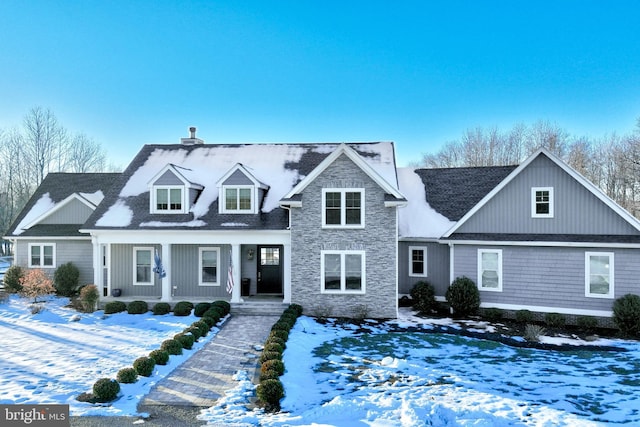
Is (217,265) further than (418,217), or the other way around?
(418,217)

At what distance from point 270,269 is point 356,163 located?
698 cm

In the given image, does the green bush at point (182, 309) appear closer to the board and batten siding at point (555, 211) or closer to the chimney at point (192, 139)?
the chimney at point (192, 139)

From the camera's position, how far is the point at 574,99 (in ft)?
113

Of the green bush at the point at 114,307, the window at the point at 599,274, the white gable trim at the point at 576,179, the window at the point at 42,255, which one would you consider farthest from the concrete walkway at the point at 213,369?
the window at the point at 42,255

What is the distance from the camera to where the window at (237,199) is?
19.5 m

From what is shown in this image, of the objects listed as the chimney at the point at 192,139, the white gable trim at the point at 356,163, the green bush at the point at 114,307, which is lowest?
the green bush at the point at 114,307

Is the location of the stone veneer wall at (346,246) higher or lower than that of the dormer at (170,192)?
lower

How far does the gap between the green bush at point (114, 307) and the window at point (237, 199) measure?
6.34 m

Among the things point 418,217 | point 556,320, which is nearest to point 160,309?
point 418,217

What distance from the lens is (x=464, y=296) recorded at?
1791 centimetres

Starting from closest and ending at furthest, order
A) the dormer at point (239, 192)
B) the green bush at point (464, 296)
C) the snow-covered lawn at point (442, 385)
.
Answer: the snow-covered lawn at point (442, 385), the green bush at point (464, 296), the dormer at point (239, 192)

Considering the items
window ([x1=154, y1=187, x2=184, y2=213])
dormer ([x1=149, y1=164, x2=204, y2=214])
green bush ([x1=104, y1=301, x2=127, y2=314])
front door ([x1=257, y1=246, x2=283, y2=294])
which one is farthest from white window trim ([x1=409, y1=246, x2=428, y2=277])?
green bush ([x1=104, y1=301, x2=127, y2=314])
